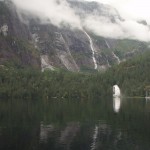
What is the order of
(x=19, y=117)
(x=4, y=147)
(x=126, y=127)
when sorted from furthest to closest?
(x=19, y=117) → (x=126, y=127) → (x=4, y=147)

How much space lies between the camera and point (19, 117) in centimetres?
16875

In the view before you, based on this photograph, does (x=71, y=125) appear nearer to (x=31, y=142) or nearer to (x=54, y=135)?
(x=54, y=135)

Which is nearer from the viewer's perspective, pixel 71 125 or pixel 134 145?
pixel 134 145

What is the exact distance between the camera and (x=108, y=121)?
512ft

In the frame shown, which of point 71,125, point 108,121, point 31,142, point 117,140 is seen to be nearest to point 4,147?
point 31,142

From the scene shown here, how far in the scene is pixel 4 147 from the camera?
101 m

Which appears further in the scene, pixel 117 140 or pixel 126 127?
pixel 126 127

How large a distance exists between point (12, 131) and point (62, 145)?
27.6 m

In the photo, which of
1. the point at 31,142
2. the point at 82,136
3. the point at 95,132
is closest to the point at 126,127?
the point at 95,132

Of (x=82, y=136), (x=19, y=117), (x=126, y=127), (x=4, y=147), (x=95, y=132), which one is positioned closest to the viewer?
(x=4, y=147)

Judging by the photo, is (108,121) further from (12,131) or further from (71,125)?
(12,131)

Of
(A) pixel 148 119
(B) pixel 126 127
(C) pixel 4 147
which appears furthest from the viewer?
(A) pixel 148 119

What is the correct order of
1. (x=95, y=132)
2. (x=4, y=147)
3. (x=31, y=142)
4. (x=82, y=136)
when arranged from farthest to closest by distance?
(x=95, y=132)
(x=82, y=136)
(x=31, y=142)
(x=4, y=147)

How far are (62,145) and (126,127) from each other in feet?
127
